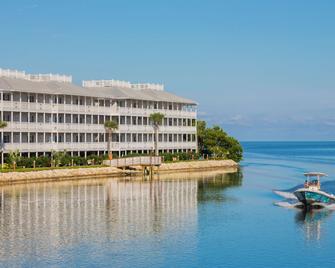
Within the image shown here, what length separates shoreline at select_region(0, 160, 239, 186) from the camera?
294 ft

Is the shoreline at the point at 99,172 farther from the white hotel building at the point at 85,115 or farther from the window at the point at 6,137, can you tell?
the window at the point at 6,137

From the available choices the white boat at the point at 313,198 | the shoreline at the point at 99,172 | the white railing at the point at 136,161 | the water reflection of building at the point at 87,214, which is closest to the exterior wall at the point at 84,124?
the white railing at the point at 136,161

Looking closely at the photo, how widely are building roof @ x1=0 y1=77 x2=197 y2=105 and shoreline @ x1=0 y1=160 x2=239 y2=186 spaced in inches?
521

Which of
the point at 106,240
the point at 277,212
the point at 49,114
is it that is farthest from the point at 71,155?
the point at 106,240

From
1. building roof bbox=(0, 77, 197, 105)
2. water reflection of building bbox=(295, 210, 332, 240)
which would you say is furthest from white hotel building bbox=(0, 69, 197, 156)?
water reflection of building bbox=(295, 210, 332, 240)

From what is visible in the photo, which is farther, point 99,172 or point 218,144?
point 218,144

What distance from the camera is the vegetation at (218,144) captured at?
13900 cm

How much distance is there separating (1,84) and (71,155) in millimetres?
16249

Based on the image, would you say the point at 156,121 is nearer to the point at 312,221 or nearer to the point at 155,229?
the point at 312,221

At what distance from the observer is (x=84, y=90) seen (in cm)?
11775

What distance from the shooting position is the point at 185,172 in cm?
11912

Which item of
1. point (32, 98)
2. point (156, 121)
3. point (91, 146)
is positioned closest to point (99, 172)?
point (91, 146)

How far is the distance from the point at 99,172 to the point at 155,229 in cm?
4931

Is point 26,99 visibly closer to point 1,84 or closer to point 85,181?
point 1,84
